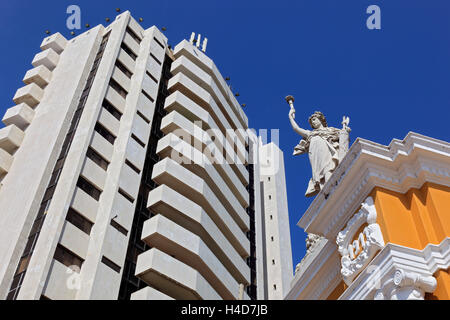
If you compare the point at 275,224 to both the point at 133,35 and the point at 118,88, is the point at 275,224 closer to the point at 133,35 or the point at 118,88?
the point at 133,35

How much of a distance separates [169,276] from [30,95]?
717 inches

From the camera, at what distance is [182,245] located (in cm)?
3228

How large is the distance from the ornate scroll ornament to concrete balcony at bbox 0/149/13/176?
2997cm

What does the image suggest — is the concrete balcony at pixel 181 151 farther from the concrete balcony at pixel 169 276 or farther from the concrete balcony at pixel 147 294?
the concrete balcony at pixel 147 294

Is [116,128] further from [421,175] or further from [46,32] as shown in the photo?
[421,175]

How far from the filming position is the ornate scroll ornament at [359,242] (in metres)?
9.20

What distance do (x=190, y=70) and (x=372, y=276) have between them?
124 ft

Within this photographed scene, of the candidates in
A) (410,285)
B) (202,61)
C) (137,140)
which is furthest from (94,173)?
(410,285)

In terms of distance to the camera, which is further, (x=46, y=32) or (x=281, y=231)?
(x=281, y=231)

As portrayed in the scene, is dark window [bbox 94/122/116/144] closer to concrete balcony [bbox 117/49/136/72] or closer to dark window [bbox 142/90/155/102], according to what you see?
dark window [bbox 142/90/155/102]

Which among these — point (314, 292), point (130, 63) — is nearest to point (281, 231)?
point (130, 63)

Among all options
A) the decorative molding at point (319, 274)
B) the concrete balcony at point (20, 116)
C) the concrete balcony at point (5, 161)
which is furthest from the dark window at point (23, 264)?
the decorative molding at point (319, 274)

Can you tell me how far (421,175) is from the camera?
9.62 meters

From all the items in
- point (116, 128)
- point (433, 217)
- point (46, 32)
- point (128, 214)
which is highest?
point (46, 32)
